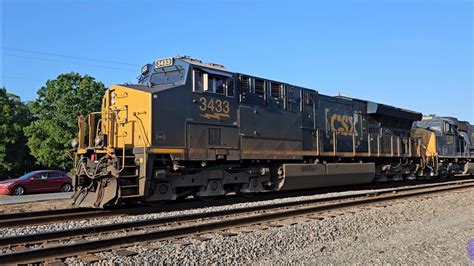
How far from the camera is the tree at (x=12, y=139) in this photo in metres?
41.0

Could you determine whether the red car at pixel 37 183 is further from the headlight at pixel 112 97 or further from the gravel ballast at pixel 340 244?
the gravel ballast at pixel 340 244

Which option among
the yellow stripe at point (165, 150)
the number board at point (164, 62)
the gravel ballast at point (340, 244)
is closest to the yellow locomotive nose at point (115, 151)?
the yellow stripe at point (165, 150)

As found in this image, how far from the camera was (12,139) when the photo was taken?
41469 millimetres

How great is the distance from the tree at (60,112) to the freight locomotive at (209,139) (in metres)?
25.4

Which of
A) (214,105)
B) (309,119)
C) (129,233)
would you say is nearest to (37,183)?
(214,105)

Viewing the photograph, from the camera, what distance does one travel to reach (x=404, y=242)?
715 centimetres

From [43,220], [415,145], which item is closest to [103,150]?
[43,220]

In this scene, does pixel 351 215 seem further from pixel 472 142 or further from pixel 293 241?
pixel 472 142

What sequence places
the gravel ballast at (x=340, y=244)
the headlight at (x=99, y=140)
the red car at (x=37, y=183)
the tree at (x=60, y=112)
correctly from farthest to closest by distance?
the tree at (x=60, y=112)
the red car at (x=37, y=183)
the headlight at (x=99, y=140)
the gravel ballast at (x=340, y=244)

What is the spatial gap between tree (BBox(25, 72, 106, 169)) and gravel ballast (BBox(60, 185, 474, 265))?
3155 cm

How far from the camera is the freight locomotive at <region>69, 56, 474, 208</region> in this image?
409 inches

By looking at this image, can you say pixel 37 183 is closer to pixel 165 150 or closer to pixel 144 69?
pixel 144 69

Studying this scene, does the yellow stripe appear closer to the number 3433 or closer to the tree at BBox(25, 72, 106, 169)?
the number 3433

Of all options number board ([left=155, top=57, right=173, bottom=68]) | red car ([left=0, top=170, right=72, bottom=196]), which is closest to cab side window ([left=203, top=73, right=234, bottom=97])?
number board ([left=155, top=57, right=173, bottom=68])
